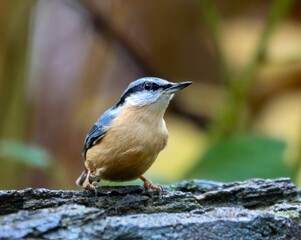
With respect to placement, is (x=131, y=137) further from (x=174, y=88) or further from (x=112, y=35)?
(x=112, y=35)

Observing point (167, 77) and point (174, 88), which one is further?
point (167, 77)

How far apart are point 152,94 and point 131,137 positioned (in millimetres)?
267

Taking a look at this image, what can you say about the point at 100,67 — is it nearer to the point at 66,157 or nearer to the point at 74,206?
the point at 66,157

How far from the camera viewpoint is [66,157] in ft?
19.8

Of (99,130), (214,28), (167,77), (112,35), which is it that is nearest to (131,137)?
(99,130)

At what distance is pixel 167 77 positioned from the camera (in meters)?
5.68

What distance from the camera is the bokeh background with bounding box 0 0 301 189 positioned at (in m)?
4.05

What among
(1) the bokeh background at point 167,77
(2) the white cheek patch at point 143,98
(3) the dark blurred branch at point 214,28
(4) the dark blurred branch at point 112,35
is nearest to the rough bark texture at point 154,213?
(2) the white cheek patch at point 143,98

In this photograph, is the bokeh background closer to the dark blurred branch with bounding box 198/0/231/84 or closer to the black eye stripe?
the dark blurred branch with bounding box 198/0/231/84

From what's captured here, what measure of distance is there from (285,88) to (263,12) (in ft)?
2.61

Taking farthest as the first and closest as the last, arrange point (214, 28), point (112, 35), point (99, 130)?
point (112, 35) < point (214, 28) < point (99, 130)

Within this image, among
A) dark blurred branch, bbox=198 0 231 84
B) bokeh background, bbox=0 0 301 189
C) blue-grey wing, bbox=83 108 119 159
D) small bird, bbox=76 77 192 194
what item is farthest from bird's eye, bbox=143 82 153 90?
dark blurred branch, bbox=198 0 231 84

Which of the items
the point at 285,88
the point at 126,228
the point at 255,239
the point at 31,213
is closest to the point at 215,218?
the point at 255,239

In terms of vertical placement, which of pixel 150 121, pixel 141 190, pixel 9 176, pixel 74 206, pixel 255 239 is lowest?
pixel 255 239
